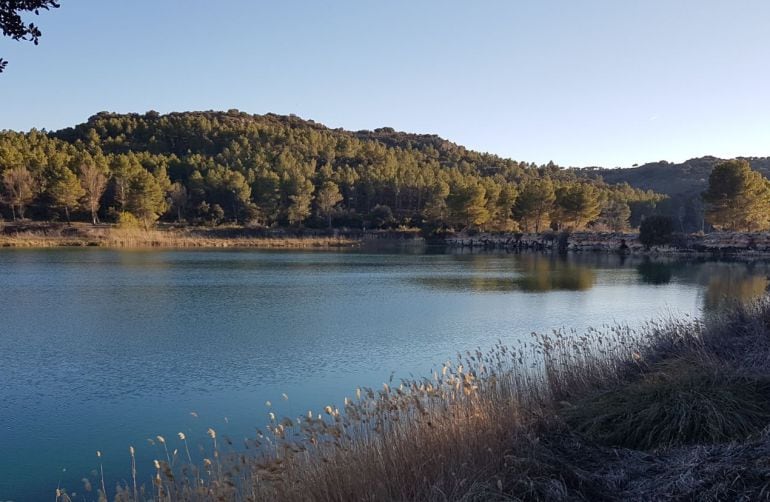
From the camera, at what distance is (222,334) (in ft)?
61.7

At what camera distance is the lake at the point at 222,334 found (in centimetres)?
1029

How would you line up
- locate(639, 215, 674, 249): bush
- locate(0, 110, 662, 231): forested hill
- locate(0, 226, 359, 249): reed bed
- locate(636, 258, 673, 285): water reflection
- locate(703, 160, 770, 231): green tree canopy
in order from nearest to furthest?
locate(636, 258, 673, 285): water reflection
locate(703, 160, 770, 231): green tree canopy
locate(0, 226, 359, 249): reed bed
locate(639, 215, 674, 249): bush
locate(0, 110, 662, 231): forested hill

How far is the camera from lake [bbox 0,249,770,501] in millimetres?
10289

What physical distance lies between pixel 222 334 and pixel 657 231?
188 feet

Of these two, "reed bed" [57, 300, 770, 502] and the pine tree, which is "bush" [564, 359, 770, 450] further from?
the pine tree

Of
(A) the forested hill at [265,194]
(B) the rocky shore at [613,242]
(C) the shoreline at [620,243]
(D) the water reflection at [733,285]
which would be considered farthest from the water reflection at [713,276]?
(A) the forested hill at [265,194]

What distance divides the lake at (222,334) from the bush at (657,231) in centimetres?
2343

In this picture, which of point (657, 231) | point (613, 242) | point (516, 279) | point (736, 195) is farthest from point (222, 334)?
point (613, 242)

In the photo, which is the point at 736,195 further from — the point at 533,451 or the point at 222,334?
the point at 533,451

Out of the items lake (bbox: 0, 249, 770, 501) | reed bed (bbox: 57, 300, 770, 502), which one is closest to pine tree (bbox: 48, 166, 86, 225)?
lake (bbox: 0, 249, 770, 501)

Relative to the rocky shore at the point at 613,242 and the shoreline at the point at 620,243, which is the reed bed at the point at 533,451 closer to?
the shoreline at the point at 620,243

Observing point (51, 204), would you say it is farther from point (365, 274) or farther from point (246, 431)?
point (246, 431)

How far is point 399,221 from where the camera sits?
9588cm

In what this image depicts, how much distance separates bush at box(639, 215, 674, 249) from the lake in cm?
2343
